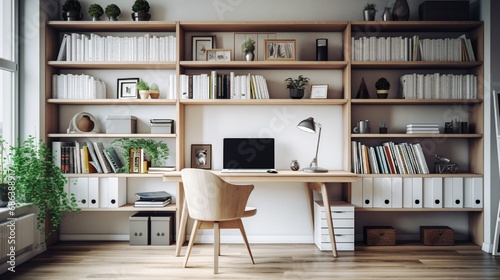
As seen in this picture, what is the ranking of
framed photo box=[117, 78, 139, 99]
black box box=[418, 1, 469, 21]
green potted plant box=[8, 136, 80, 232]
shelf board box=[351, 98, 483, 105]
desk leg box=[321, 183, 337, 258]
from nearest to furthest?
green potted plant box=[8, 136, 80, 232] < desk leg box=[321, 183, 337, 258] < shelf board box=[351, 98, 483, 105] < black box box=[418, 1, 469, 21] < framed photo box=[117, 78, 139, 99]

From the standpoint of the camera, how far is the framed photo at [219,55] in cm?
416

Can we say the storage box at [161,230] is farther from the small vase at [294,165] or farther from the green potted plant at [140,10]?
the green potted plant at [140,10]

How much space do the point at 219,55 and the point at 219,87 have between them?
1.18 feet

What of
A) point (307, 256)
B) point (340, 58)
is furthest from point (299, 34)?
point (307, 256)

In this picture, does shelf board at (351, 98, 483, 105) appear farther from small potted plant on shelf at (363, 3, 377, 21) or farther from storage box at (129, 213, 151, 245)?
storage box at (129, 213, 151, 245)

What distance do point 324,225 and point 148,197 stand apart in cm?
177

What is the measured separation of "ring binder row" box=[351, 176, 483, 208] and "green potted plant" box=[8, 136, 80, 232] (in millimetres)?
2886

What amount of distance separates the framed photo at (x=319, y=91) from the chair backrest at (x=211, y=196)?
1416 mm

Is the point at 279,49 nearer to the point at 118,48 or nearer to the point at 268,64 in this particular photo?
the point at 268,64

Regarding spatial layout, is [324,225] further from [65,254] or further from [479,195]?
[65,254]

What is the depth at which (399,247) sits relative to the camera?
4020 mm

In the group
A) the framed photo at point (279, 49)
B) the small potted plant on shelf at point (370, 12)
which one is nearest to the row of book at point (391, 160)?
the framed photo at point (279, 49)

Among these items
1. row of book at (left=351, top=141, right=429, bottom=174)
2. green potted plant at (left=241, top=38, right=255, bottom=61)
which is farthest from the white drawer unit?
green potted plant at (left=241, top=38, right=255, bottom=61)

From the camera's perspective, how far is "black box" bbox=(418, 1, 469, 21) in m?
4.11
